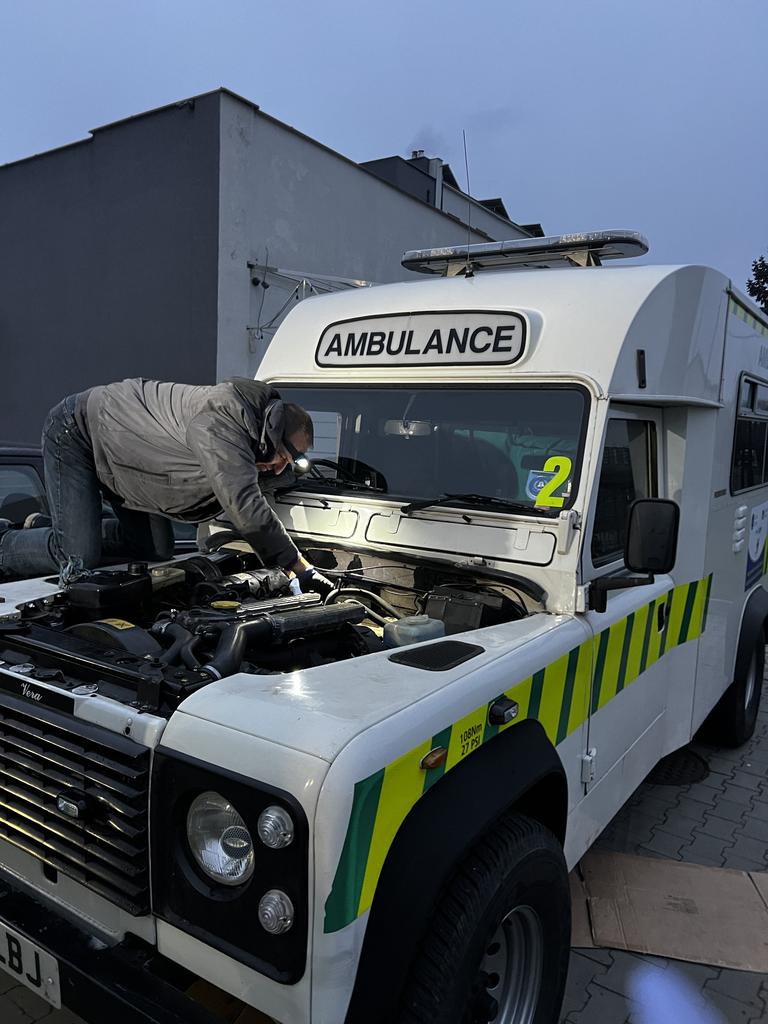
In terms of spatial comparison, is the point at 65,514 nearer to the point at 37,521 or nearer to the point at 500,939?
the point at 37,521

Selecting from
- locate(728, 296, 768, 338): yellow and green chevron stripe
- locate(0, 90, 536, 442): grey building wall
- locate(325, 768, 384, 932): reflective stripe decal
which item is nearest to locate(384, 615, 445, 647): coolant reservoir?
locate(325, 768, 384, 932): reflective stripe decal

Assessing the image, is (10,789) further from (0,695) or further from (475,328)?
(475,328)

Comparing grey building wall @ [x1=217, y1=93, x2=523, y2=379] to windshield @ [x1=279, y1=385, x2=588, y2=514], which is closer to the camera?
windshield @ [x1=279, y1=385, x2=588, y2=514]

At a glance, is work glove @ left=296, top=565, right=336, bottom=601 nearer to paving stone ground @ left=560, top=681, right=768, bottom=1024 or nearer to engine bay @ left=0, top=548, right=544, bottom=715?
engine bay @ left=0, top=548, right=544, bottom=715

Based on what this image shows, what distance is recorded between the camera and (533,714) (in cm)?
228

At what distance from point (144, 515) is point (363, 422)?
4.80ft

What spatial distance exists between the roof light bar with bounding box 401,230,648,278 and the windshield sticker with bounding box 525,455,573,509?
1.19 meters

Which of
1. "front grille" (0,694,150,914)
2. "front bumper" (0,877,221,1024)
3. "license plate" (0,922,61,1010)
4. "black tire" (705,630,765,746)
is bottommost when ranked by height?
"black tire" (705,630,765,746)

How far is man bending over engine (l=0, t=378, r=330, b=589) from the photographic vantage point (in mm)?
3191

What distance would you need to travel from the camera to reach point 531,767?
7.07 ft

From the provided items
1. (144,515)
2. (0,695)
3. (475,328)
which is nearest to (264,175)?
(144,515)

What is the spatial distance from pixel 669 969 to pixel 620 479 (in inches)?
72.8

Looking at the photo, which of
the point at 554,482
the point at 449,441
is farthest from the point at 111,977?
the point at 449,441

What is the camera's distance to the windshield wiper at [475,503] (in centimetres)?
294
